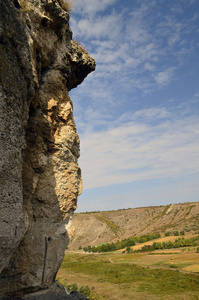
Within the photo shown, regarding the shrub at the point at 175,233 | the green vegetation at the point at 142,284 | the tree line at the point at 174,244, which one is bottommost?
the green vegetation at the point at 142,284

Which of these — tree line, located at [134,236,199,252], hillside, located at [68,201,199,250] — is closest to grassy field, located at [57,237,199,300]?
tree line, located at [134,236,199,252]

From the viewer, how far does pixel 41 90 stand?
394 inches

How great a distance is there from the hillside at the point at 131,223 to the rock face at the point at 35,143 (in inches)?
3161

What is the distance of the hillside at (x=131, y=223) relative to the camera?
89.1 metres

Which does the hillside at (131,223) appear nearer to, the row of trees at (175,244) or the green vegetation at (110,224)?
the green vegetation at (110,224)

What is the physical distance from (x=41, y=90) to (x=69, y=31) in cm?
413

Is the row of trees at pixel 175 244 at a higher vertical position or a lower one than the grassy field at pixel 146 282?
higher

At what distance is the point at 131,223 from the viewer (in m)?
99.4

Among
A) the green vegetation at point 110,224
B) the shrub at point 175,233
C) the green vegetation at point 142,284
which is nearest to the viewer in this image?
the green vegetation at point 142,284

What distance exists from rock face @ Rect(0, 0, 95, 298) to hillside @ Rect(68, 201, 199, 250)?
8029cm

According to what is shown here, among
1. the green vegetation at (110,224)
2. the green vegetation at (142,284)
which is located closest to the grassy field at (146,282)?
the green vegetation at (142,284)

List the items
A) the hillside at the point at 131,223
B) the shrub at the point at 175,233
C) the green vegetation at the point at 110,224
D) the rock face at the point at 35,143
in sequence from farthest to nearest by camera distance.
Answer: the green vegetation at the point at 110,224, the hillside at the point at 131,223, the shrub at the point at 175,233, the rock face at the point at 35,143

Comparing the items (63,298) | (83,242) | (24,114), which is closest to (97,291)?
(63,298)

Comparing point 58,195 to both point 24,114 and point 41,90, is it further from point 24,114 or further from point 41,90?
point 41,90
